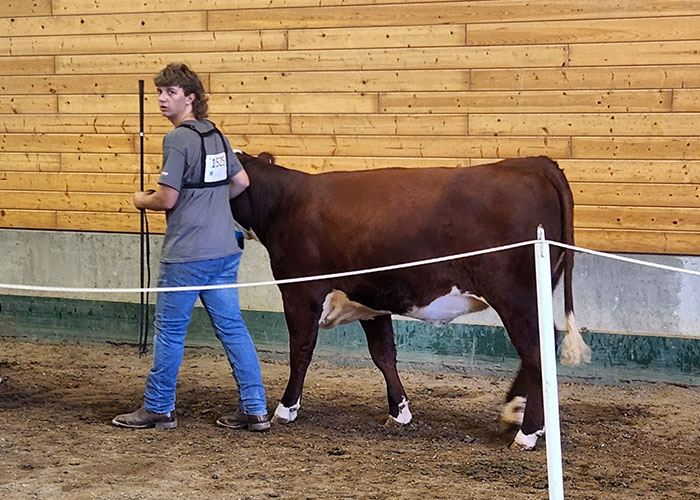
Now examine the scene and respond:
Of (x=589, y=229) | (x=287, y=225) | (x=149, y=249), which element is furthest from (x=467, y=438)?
(x=149, y=249)

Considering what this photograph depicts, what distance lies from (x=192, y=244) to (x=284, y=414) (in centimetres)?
105

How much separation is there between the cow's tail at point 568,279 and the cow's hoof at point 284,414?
1.42 metres

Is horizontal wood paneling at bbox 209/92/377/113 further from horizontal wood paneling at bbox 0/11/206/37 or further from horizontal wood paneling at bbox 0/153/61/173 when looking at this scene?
horizontal wood paneling at bbox 0/153/61/173

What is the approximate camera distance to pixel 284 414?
210 inches

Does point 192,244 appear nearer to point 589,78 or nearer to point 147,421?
point 147,421

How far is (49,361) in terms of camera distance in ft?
22.9

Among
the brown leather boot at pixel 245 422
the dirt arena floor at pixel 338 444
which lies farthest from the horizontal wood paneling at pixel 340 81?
the brown leather boot at pixel 245 422

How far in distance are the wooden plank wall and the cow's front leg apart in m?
1.76

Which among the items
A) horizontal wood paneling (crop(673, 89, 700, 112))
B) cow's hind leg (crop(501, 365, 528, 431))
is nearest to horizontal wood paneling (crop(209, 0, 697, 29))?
horizontal wood paneling (crop(673, 89, 700, 112))

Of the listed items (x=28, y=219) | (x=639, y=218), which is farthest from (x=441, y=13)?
(x=28, y=219)

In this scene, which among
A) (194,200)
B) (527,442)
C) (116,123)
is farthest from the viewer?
(116,123)

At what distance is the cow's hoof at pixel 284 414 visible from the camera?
5324 mm

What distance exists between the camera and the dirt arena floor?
4.26m

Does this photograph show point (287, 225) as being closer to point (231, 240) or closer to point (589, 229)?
point (231, 240)
